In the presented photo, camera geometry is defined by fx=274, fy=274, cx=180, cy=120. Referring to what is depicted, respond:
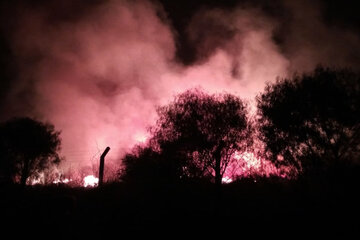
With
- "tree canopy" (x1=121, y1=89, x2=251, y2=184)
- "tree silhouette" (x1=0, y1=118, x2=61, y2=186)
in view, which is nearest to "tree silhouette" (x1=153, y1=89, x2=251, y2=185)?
"tree canopy" (x1=121, y1=89, x2=251, y2=184)

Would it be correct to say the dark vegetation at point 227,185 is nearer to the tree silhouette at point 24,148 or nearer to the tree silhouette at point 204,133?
the tree silhouette at point 204,133

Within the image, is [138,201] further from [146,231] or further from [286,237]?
[286,237]

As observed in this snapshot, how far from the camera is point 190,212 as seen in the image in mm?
20406

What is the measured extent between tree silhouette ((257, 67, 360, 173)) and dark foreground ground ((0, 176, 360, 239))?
622cm

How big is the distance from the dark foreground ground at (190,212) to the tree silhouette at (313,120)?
6.22 meters

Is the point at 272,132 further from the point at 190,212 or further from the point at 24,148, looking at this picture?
the point at 24,148

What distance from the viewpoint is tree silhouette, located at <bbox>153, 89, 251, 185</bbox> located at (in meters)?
32.7

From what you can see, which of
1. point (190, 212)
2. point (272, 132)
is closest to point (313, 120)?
point (272, 132)

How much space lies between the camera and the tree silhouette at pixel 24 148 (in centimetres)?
5406

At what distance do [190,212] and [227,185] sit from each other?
10306 millimetres

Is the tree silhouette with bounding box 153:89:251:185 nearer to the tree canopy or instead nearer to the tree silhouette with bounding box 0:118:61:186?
the tree canopy

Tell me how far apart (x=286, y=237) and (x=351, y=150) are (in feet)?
59.4

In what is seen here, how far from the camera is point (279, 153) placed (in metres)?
31.2

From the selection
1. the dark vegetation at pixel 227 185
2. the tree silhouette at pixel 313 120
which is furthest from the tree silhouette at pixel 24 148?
the tree silhouette at pixel 313 120
